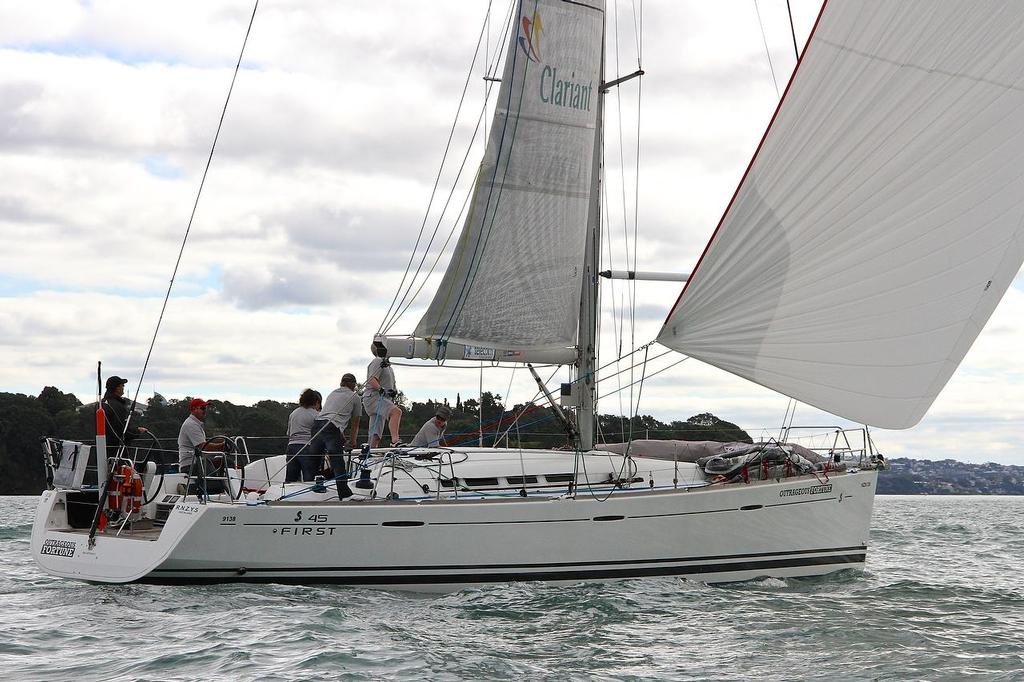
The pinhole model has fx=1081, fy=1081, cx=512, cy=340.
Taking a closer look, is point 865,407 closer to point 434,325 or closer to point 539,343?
point 539,343

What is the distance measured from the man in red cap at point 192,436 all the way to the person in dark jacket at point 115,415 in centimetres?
48

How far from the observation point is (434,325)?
13406mm

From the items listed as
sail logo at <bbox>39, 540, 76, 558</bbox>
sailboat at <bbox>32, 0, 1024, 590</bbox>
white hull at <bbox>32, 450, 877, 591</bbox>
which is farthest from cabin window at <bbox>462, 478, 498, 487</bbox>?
sail logo at <bbox>39, 540, 76, 558</bbox>

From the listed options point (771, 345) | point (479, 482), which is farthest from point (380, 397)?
point (771, 345)

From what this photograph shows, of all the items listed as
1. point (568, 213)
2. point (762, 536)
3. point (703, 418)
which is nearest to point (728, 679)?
point (762, 536)

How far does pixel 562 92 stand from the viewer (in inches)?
545

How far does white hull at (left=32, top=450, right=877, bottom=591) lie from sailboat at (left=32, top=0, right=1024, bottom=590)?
2 centimetres

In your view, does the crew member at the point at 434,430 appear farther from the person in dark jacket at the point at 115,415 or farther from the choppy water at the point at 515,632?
the person in dark jacket at the point at 115,415

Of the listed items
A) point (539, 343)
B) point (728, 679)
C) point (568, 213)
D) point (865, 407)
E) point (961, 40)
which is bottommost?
point (728, 679)

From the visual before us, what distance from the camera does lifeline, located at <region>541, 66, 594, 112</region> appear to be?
13789mm

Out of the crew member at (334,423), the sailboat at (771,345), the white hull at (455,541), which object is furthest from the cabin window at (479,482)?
the crew member at (334,423)

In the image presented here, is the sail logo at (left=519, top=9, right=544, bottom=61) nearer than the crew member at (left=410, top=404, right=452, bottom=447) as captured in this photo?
No

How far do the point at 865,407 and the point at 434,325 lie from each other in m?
5.23

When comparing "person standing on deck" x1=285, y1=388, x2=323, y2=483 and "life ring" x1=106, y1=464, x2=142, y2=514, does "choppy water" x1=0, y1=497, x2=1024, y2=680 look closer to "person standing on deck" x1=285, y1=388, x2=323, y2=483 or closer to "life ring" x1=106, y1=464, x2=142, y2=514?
"life ring" x1=106, y1=464, x2=142, y2=514
